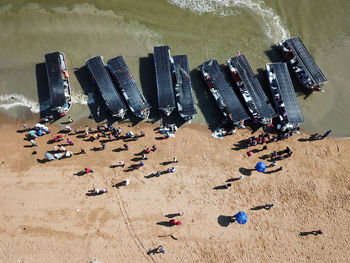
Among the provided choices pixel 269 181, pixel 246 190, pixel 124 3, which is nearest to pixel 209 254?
pixel 246 190

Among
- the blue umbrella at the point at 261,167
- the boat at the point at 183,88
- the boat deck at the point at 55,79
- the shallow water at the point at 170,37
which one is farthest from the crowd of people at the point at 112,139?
the shallow water at the point at 170,37

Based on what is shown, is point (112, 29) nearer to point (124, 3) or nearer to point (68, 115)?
point (124, 3)

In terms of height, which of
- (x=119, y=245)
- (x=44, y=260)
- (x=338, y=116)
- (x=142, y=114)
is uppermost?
(x=338, y=116)

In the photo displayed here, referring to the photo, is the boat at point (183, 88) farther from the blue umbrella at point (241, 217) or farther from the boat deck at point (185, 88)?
the blue umbrella at point (241, 217)

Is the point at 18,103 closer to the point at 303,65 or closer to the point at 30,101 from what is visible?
the point at 30,101

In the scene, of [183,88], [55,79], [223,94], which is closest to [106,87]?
[55,79]

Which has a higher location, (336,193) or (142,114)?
(142,114)
